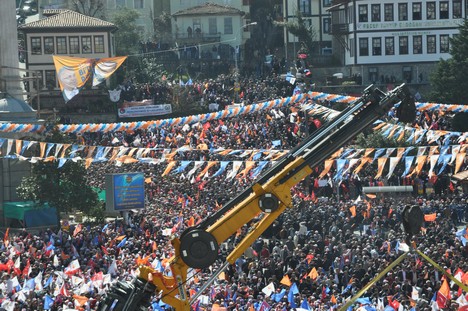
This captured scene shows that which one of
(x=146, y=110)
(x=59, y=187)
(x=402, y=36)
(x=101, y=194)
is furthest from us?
(x=402, y=36)

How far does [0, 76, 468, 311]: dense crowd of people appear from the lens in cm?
2978

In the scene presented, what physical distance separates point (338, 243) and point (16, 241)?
427 inches

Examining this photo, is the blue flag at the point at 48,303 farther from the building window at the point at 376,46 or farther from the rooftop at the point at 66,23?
the rooftop at the point at 66,23

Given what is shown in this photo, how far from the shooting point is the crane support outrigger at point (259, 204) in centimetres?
1909

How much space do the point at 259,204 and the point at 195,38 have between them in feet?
268

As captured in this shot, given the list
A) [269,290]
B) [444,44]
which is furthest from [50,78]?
[269,290]

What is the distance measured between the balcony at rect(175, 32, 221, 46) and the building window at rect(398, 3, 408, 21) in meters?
24.2

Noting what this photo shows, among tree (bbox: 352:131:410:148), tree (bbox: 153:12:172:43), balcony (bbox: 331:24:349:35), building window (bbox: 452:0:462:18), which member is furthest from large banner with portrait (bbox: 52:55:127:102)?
tree (bbox: 153:12:172:43)

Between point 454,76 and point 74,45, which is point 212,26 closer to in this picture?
point 74,45

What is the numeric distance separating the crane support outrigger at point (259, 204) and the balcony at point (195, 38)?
80171mm

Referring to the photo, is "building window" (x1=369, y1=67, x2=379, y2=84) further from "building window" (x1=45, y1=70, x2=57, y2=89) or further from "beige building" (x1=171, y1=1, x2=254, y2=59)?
"beige building" (x1=171, y1=1, x2=254, y2=59)

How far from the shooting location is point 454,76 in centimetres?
6806

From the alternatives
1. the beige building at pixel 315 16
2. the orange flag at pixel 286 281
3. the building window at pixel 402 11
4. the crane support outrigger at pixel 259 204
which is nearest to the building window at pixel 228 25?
the beige building at pixel 315 16

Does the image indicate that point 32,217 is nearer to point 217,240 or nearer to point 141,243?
point 141,243
